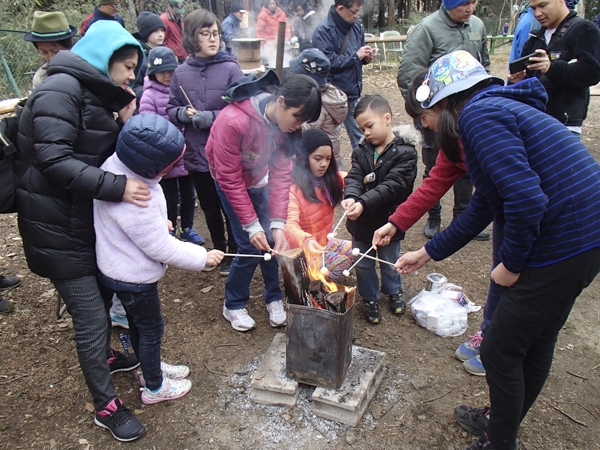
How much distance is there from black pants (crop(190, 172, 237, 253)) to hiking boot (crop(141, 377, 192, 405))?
181 cm

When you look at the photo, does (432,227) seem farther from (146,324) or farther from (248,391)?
(146,324)

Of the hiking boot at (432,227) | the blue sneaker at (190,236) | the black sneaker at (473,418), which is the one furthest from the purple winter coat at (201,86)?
the black sneaker at (473,418)

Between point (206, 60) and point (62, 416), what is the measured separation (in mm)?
3196

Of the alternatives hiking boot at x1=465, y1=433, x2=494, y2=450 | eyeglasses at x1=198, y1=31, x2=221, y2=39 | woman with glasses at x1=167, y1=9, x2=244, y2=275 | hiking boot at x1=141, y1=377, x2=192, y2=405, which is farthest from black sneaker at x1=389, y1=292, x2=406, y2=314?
eyeglasses at x1=198, y1=31, x2=221, y2=39

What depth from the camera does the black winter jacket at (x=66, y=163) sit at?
2.28 metres

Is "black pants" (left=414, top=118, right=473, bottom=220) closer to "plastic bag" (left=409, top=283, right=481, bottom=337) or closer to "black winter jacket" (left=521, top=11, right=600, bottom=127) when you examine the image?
"black winter jacket" (left=521, top=11, right=600, bottom=127)

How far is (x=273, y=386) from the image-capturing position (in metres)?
2.96

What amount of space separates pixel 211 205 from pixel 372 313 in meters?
1.95

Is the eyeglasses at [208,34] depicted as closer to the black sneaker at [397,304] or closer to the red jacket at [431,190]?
the red jacket at [431,190]

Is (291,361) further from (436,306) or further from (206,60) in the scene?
(206,60)

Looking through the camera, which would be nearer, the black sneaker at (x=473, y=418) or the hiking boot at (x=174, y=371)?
the black sneaker at (x=473, y=418)

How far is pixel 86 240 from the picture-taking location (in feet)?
A: 8.35

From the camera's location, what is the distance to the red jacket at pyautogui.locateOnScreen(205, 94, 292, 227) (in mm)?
3254

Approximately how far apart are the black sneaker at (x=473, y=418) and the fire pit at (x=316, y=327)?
759 millimetres
